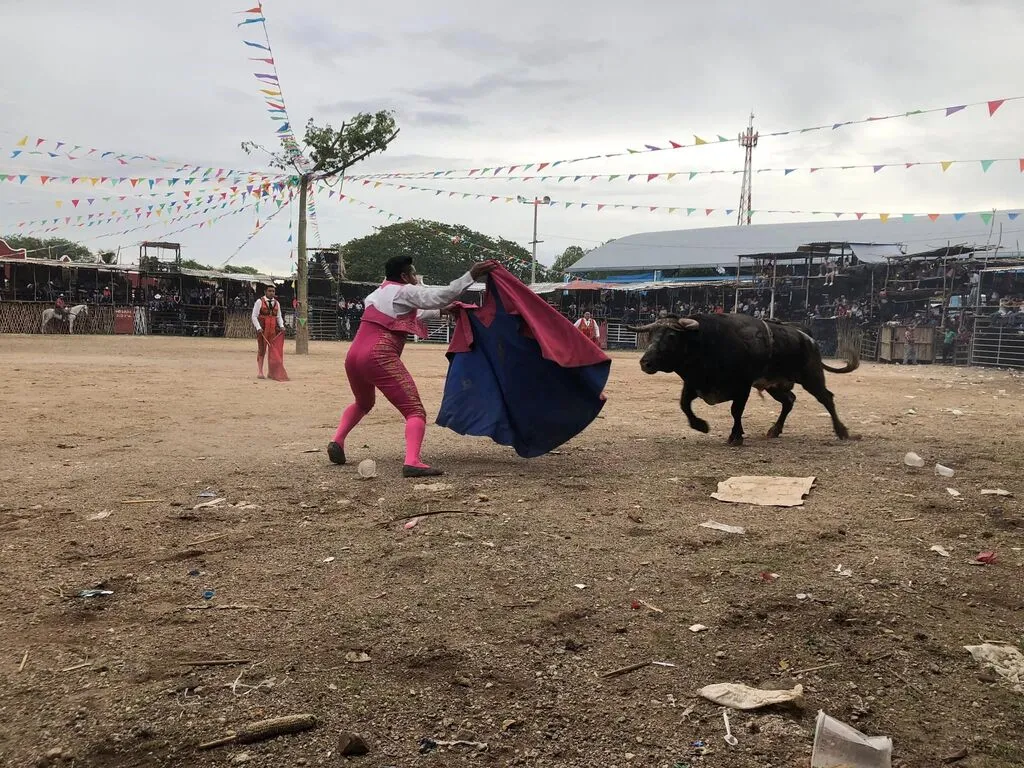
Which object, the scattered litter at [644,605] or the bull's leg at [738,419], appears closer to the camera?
the scattered litter at [644,605]

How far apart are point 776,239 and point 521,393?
38.4m

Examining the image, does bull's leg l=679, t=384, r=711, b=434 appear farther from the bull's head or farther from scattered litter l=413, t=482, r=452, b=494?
scattered litter l=413, t=482, r=452, b=494

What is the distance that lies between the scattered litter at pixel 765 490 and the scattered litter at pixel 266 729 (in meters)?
3.27

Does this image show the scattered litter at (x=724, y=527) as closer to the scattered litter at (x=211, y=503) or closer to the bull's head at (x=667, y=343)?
the bull's head at (x=667, y=343)

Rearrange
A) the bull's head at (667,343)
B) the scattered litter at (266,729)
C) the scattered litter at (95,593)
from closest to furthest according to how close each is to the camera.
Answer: the scattered litter at (266,729) → the scattered litter at (95,593) → the bull's head at (667,343)

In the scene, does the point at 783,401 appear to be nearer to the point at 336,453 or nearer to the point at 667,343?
the point at 667,343

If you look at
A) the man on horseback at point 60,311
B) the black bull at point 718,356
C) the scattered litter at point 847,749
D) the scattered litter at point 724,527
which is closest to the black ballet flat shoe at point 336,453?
the black bull at point 718,356

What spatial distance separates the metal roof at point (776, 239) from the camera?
35.5 metres

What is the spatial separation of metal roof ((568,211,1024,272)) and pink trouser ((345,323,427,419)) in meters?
30.2

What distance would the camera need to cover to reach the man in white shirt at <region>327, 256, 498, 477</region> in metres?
5.82

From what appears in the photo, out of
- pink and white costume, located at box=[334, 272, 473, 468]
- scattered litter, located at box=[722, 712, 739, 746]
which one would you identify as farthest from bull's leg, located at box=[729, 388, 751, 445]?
scattered litter, located at box=[722, 712, 739, 746]

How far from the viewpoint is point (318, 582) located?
345 cm

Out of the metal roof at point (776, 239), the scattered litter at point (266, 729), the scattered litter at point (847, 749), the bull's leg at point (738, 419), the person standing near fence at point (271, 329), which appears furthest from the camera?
the metal roof at point (776, 239)

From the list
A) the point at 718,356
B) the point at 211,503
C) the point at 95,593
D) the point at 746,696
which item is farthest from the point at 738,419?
the point at 95,593
